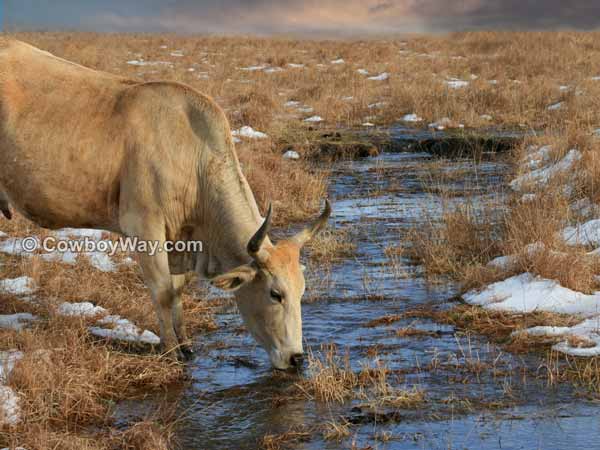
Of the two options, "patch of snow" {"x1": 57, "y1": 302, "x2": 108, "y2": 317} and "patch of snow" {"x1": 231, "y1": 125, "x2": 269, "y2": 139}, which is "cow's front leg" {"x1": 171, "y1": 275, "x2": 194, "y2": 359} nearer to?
"patch of snow" {"x1": 57, "y1": 302, "x2": 108, "y2": 317}

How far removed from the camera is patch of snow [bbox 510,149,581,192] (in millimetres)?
10695

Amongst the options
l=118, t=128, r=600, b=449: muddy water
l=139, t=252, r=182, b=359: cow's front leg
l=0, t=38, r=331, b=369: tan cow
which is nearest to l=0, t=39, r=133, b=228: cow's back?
l=0, t=38, r=331, b=369: tan cow

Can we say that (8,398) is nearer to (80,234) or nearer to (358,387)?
(358,387)

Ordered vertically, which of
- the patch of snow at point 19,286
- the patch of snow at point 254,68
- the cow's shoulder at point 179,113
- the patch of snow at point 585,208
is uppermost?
the cow's shoulder at point 179,113

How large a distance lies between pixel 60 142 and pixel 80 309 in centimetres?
144

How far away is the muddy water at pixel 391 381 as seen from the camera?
4.89 meters

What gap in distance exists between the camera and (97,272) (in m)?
7.97

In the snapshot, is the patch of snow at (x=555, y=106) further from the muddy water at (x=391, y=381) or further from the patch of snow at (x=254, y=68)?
the patch of snow at (x=254, y=68)

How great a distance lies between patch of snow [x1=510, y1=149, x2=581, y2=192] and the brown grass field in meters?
0.20

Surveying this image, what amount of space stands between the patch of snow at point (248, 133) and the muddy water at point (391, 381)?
645 centimetres

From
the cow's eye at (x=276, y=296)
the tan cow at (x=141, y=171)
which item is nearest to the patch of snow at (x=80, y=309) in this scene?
the tan cow at (x=141, y=171)

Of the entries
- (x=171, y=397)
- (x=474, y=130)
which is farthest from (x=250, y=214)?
(x=474, y=130)

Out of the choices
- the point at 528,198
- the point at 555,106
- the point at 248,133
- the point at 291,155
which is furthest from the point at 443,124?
the point at 528,198

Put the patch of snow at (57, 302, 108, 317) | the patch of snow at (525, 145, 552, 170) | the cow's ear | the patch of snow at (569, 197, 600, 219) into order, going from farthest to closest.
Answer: the patch of snow at (525, 145, 552, 170) → the patch of snow at (569, 197, 600, 219) → the patch of snow at (57, 302, 108, 317) → the cow's ear
